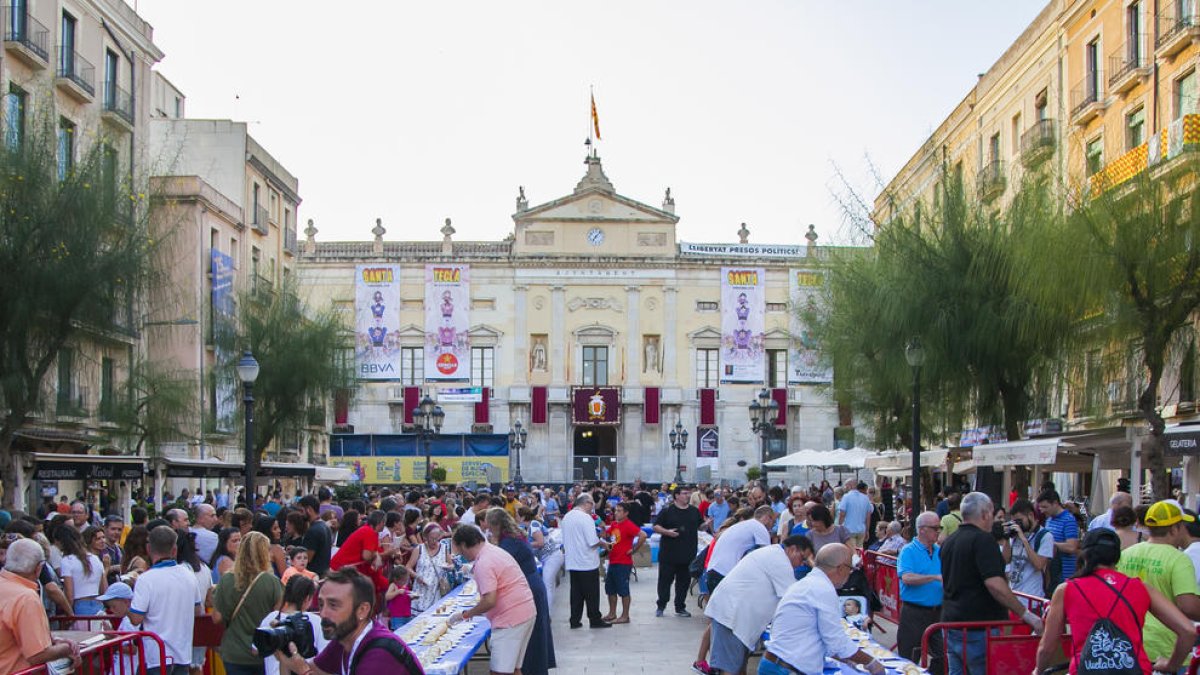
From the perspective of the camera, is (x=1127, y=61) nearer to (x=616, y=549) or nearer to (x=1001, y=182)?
(x=1001, y=182)

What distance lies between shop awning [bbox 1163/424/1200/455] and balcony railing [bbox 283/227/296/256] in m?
34.7

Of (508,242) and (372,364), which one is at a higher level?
(508,242)

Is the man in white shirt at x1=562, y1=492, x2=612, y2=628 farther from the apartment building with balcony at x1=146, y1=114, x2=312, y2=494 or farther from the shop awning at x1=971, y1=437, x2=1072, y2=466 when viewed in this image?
the apartment building with balcony at x1=146, y1=114, x2=312, y2=494

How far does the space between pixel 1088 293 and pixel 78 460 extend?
15.6m

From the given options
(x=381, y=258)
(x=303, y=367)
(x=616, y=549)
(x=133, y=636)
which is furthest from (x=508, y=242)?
(x=133, y=636)

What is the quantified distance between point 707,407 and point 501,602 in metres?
56.9

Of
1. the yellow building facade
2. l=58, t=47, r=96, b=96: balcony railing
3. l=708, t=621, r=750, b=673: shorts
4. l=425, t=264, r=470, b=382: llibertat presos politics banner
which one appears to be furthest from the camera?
the yellow building facade

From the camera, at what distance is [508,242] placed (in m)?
69.2

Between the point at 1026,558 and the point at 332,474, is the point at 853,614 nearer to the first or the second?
the point at 1026,558

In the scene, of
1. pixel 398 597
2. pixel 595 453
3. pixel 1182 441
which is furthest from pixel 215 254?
pixel 595 453

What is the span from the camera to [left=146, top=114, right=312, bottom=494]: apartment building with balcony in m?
36.8

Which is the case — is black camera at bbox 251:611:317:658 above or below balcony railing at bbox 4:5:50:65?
below

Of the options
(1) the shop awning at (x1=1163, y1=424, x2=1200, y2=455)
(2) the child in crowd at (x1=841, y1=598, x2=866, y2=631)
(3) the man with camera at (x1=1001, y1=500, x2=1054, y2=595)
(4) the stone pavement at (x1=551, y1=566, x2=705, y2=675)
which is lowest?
(4) the stone pavement at (x1=551, y1=566, x2=705, y2=675)

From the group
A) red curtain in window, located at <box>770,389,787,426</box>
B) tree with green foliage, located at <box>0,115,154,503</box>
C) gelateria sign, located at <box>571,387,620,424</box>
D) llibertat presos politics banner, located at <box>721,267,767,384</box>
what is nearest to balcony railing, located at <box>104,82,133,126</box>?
tree with green foliage, located at <box>0,115,154,503</box>
